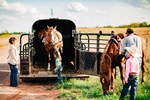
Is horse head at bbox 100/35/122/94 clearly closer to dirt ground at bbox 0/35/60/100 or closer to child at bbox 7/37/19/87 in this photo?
dirt ground at bbox 0/35/60/100

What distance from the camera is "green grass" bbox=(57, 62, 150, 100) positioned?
31.1 feet

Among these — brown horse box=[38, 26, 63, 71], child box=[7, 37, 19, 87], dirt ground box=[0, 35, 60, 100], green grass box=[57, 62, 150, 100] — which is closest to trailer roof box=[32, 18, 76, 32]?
brown horse box=[38, 26, 63, 71]

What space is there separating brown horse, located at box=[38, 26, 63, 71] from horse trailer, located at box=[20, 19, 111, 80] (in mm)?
454

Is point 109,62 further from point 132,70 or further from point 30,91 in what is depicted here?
point 30,91

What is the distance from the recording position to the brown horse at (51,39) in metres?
13.9

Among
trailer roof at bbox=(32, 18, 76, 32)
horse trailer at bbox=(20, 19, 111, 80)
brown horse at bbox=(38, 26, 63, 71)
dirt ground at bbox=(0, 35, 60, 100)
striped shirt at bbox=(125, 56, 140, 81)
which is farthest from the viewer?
trailer roof at bbox=(32, 18, 76, 32)

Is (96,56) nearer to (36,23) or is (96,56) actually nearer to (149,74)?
(149,74)

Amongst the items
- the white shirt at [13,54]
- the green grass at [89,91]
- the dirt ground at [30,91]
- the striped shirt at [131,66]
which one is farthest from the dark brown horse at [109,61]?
the white shirt at [13,54]

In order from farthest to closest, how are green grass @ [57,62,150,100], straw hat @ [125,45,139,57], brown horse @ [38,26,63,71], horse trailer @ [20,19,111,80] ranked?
brown horse @ [38,26,63,71], horse trailer @ [20,19,111,80], green grass @ [57,62,150,100], straw hat @ [125,45,139,57]

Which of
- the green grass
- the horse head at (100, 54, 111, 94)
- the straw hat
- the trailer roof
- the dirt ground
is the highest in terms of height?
the trailer roof

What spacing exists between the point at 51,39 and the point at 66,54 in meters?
2.31

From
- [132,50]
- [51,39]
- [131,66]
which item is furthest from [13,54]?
[131,66]

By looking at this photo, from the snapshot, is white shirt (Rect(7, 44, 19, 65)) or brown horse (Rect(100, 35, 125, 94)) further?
white shirt (Rect(7, 44, 19, 65))

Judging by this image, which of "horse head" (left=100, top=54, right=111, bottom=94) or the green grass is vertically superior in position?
"horse head" (left=100, top=54, right=111, bottom=94)
